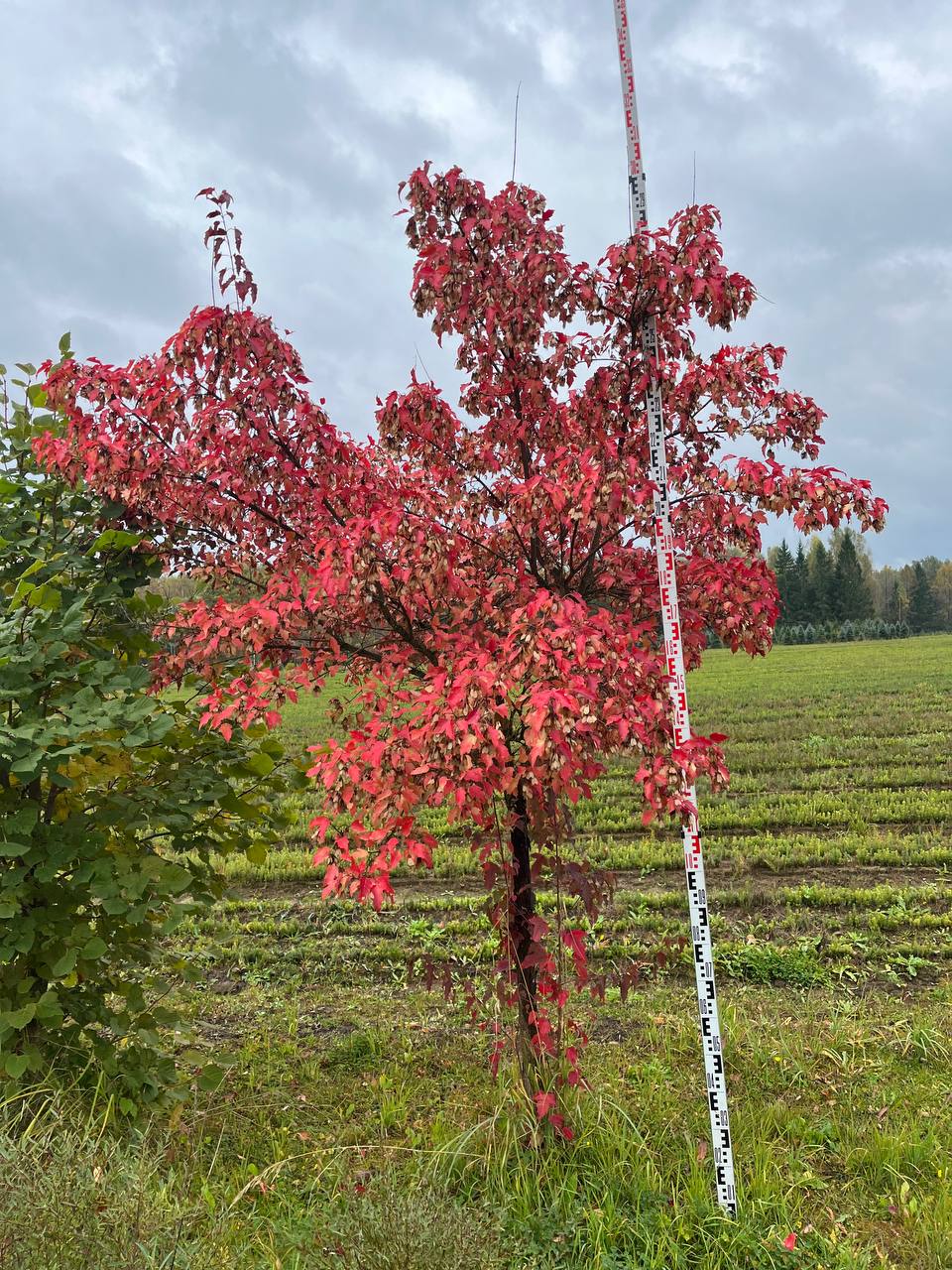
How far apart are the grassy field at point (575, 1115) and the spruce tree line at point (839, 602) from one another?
219 ft

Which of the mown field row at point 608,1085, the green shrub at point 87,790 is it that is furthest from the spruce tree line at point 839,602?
the green shrub at point 87,790

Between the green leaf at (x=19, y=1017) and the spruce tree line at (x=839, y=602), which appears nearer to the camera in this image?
the green leaf at (x=19, y=1017)

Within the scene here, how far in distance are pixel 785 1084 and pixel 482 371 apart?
3.93 meters

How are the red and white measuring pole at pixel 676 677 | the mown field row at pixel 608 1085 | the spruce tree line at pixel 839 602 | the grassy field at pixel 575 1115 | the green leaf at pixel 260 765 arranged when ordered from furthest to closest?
the spruce tree line at pixel 839 602 → the green leaf at pixel 260 765 → the red and white measuring pole at pixel 676 677 → the mown field row at pixel 608 1085 → the grassy field at pixel 575 1115

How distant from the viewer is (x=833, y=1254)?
3215 mm

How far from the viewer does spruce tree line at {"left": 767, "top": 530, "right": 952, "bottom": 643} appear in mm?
78562

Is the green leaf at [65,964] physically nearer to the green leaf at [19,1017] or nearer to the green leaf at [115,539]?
the green leaf at [19,1017]

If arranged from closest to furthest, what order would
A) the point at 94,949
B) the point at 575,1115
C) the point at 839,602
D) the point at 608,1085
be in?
the point at 94,949 → the point at 575,1115 → the point at 608,1085 → the point at 839,602

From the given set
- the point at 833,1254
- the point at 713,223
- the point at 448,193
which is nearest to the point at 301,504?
the point at 448,193

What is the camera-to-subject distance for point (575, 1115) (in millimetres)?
3732

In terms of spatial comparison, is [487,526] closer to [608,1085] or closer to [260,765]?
[260,765]

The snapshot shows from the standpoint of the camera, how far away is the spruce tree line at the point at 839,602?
258 feet

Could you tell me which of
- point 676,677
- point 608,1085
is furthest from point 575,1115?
point 676,677

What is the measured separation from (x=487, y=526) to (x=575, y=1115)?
107 inches
